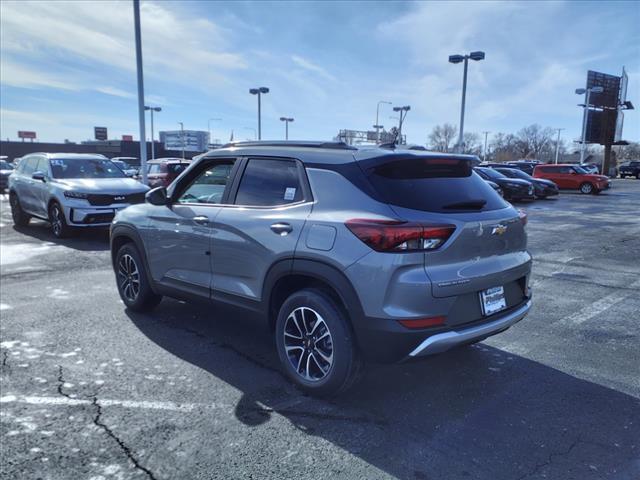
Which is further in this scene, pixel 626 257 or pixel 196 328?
pixel 626 257

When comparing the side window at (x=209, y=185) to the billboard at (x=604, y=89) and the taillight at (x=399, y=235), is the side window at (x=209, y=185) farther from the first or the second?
the billboard at (x=604, y=89)

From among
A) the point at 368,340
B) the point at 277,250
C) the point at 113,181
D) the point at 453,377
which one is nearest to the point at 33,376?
the point at 277,250

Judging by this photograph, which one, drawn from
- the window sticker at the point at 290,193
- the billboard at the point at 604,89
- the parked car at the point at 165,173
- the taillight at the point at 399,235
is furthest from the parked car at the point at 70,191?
the billboard at the point at 604,89

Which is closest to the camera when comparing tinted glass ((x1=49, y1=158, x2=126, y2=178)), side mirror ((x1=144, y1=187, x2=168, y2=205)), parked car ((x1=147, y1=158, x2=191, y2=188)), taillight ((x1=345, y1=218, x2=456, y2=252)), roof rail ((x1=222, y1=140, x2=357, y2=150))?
taillight ((x1=345, y1=218, x2=456, y2=252))

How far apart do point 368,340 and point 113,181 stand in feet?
31.5

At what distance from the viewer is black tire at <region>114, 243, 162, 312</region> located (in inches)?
206

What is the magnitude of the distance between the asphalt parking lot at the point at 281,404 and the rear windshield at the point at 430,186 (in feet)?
4.56

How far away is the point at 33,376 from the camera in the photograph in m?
3.87

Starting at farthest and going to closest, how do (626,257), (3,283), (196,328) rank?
(626,257), (3,283), (196,328)

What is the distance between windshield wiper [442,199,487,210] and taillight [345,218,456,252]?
11.8 inches

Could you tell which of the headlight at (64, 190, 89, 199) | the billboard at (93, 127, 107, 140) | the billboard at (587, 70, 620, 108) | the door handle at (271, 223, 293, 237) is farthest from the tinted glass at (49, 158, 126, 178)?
the billboard at (93, 127, 107, 140)

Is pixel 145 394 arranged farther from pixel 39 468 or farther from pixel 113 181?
pixel 113 181

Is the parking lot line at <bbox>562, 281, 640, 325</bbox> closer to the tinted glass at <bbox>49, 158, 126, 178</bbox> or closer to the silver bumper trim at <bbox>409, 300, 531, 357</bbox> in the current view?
the silver bumper trim at <bbox>409, 300, 531, 357</bbox>

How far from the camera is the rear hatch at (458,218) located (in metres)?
3.14
